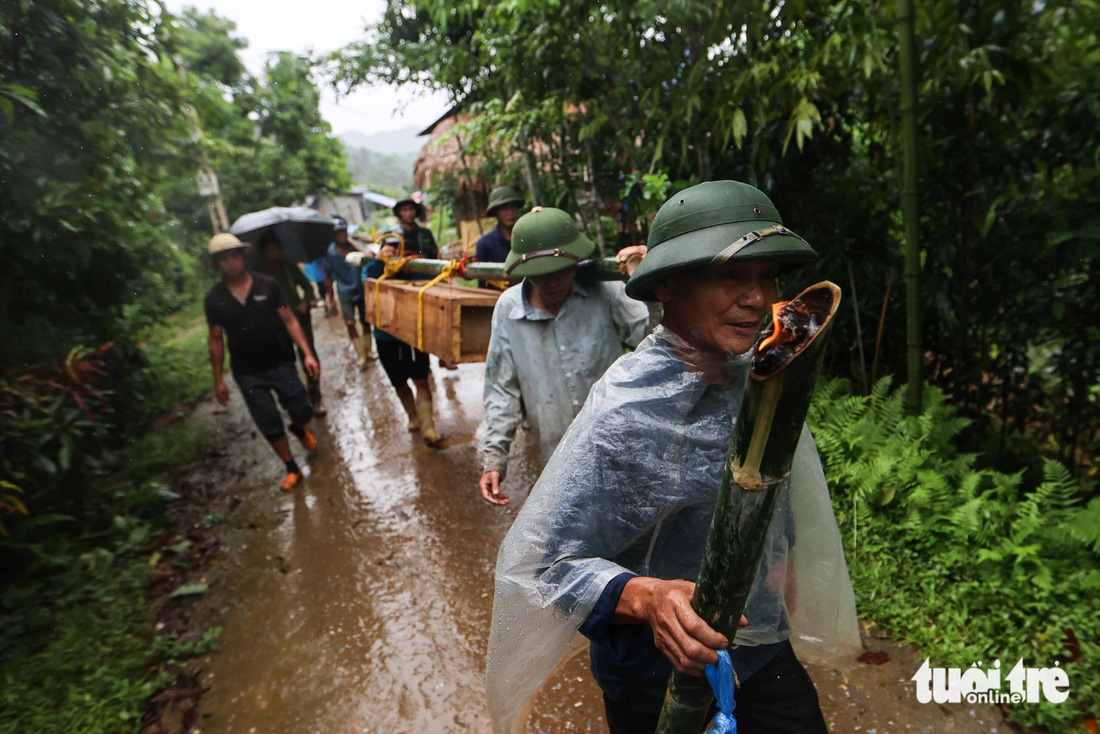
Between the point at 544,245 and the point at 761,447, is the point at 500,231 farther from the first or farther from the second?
the point at 761,447

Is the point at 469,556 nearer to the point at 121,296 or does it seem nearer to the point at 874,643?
the point at 874,643

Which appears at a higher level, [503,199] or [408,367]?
[503,199]

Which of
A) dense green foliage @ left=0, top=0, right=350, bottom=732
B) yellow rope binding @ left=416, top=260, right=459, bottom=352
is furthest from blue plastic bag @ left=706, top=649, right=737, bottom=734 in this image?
dense green foliage @ left=0, top=0, right=350, bottom=732

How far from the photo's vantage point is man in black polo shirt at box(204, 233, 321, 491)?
178 inches

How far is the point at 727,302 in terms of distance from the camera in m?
1.24

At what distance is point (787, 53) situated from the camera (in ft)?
11.4

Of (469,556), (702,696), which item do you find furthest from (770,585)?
(469,556)

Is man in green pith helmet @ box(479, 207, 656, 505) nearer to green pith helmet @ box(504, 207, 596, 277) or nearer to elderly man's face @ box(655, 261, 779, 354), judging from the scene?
green pith helmet @ box(504, 207, 596, 277)

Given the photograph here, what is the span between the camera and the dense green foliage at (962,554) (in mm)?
2381

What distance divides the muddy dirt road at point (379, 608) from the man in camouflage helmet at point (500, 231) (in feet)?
5.16

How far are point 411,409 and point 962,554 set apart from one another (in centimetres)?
420

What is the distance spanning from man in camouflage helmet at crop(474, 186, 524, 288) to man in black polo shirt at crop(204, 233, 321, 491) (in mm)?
1656

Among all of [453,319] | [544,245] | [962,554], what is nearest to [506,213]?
[453,319]

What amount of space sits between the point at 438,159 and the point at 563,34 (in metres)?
9.20
